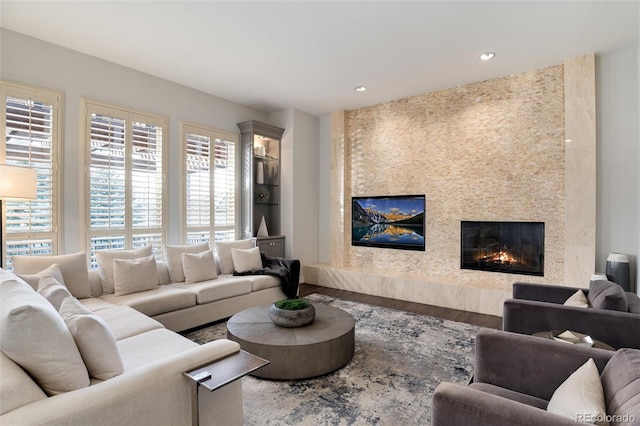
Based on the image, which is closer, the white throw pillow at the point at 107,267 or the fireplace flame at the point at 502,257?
the white throw pillow at the point at 107,267

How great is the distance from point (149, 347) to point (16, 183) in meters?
2.02

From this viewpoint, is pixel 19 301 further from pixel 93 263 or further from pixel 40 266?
pixel 93 263

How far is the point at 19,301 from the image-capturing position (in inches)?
54.5

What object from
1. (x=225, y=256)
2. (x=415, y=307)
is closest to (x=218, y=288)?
(x=225, y=256)

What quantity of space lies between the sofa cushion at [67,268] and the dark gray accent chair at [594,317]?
3894 millimetres

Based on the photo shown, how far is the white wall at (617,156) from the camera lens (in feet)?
11.9

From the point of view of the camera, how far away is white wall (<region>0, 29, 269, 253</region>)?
3.37m

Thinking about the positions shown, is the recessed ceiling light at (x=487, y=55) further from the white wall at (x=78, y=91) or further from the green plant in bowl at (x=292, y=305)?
the white wall at (x=78, y=91)

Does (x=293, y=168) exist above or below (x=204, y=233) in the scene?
above

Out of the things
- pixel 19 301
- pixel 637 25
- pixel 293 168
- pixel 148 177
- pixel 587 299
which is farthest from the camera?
pixel 293 168

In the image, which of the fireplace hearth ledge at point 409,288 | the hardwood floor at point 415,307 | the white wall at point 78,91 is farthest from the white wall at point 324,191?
the white wall at point 78,91

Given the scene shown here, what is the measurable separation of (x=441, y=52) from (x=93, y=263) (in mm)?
4790

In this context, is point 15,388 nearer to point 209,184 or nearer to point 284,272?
point 284,272

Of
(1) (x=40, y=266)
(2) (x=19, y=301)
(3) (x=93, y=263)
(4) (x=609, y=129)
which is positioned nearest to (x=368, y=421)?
(2) (x=19, y=301)
